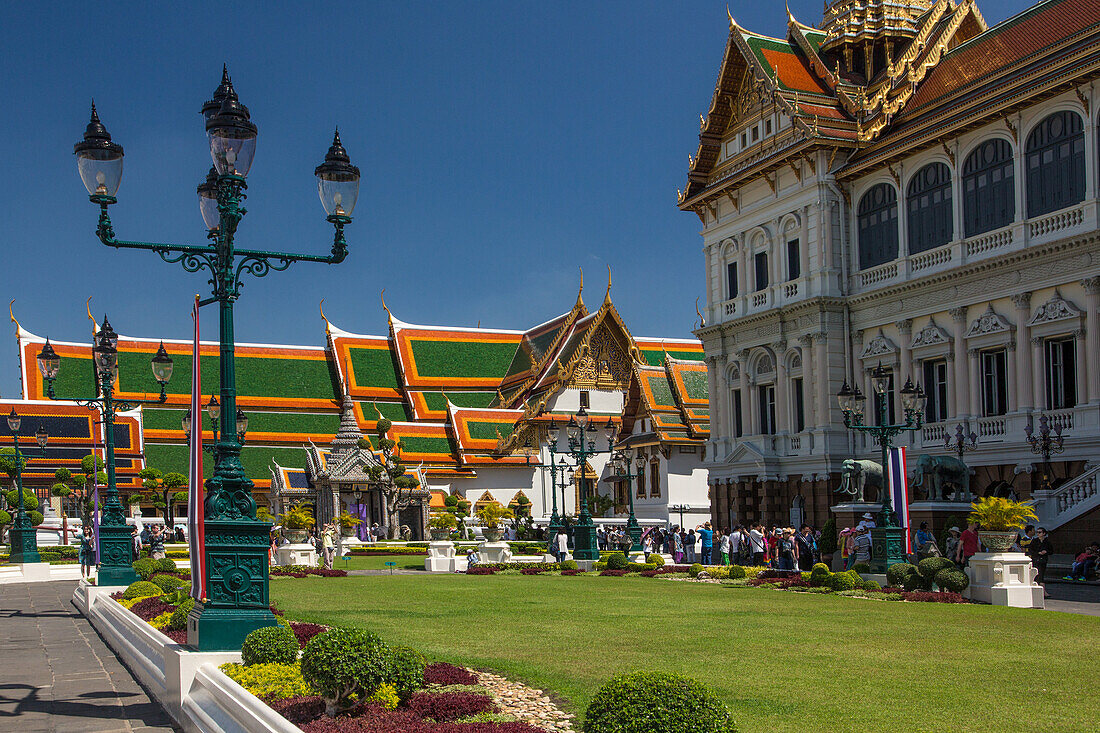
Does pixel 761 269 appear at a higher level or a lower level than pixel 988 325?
higher

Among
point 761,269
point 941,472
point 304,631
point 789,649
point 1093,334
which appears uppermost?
point 761,269

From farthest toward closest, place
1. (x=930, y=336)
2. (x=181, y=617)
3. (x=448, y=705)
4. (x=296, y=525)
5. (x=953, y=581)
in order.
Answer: (x=296, y=525)
(x=930, y=336)
(x=953, y=581)
(x=181, y=617)
(x=448, y=705)

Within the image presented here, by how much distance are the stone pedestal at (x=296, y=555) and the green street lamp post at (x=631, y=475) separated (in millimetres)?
11304

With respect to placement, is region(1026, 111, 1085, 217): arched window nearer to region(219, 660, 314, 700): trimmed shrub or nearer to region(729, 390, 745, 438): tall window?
region(729, 390, 745, 438): tall window

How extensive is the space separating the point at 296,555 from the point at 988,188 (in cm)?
2345

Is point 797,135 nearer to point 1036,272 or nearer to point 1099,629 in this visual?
point 1036,272

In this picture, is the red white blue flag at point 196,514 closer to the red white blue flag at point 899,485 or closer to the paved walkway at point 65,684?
the paved walkway at point 65,684

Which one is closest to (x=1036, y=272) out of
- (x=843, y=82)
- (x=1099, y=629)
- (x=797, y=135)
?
(x=797, y=135)

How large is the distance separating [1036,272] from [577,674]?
76.8 feet

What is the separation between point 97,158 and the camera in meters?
11.1

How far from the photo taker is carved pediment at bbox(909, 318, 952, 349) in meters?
33.1

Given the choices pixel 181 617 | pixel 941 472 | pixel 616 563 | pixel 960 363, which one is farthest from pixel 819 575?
pixel 181 617

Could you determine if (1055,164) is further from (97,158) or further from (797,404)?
(97,158)

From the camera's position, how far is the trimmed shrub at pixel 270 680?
8641mm
